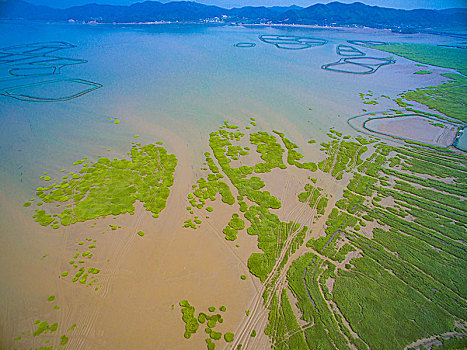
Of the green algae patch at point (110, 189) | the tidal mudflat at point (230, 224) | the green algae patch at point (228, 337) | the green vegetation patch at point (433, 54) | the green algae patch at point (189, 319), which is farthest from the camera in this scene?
the green vegetation patch at point (433, 54)

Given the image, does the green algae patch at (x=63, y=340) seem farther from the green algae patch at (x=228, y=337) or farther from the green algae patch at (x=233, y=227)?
the green algae patch at (x=233, y=227)

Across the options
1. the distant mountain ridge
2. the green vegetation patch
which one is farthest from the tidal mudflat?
the distant mountain ridge

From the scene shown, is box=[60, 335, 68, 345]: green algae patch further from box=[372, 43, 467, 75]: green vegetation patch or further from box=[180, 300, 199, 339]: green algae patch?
box=[372, 43, 467, 75]: green vegetation patch

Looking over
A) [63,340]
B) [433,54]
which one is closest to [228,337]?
[63,340]

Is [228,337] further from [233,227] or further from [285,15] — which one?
[285,15]

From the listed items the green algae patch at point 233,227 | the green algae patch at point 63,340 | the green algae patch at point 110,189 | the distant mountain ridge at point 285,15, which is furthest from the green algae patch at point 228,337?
the distant mountain ridge at point 285,15

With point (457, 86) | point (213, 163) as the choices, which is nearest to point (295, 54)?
point (457, 86)

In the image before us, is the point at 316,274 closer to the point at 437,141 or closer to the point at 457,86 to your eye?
the point at 437,141
